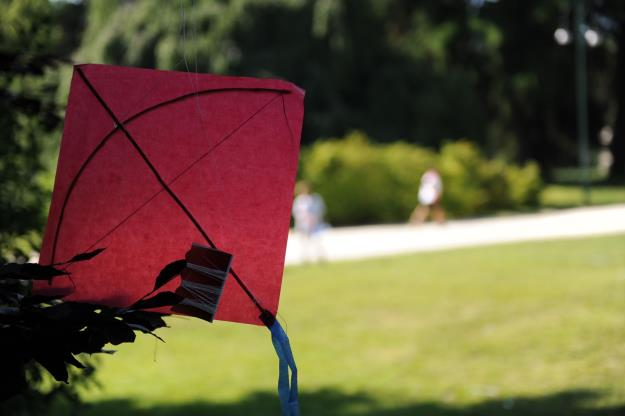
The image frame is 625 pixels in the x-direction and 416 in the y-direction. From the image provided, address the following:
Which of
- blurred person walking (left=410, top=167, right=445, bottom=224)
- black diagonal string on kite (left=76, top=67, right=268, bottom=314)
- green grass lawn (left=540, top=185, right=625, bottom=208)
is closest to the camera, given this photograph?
black diagonal string on kite (left=76, top=67, right=268, bottom=314)


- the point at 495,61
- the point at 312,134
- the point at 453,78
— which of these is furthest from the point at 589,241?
the point at 495,61

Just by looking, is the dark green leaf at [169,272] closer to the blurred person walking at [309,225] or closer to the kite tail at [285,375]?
the kite tail at [285,375]

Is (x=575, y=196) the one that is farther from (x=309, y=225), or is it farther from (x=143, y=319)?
(x=143, y=319)

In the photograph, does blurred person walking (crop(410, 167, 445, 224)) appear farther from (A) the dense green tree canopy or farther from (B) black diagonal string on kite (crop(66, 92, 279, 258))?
(B) black diagonal string on kite (crop(66, 92, 279, 258))

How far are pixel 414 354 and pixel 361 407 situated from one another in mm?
1759

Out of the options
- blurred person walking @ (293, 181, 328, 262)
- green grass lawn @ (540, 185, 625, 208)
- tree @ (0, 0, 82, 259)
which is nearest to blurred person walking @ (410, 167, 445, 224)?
blurred person walking @ (293, 181, 328, 262)

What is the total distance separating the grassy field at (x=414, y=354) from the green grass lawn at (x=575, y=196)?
16.0 meters

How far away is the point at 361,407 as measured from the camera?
6523 millimetres

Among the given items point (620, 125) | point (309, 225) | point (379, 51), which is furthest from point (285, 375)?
point (620, 125)

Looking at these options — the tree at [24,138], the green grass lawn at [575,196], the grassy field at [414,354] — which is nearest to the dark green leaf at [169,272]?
the tree at [24,138]

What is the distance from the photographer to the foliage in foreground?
52.4 inches

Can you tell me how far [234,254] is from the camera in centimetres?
144

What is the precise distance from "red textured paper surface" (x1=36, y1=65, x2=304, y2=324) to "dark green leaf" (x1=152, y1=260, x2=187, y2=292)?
0.07 m

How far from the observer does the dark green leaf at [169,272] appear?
4.58ft
